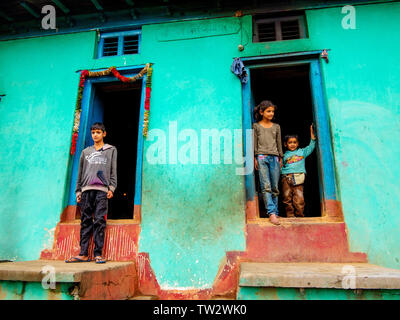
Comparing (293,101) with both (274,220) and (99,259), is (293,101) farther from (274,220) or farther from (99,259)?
(99,259)

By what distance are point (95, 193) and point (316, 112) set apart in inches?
130

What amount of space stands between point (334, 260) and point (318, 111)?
203 cm

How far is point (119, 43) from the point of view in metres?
4.66

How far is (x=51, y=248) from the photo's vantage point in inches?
151

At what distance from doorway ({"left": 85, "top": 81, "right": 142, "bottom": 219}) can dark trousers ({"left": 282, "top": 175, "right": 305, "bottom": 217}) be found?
9.42 feet

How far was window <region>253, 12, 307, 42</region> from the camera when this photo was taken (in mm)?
4285

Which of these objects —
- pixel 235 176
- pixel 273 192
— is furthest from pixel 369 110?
pixel 235 176

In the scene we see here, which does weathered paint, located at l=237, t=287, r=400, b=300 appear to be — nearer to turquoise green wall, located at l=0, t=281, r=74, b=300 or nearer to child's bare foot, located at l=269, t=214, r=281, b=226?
child's bare foot, located at l=269, t=214, r=281, b=226

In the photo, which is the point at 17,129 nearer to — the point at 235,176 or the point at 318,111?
the point at 235,176

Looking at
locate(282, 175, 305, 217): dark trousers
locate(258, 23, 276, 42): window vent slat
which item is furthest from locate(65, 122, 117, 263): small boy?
locate(258, 23, 276, 42): window vent slat

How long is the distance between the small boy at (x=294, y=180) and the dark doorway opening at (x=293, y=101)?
439 millimetres

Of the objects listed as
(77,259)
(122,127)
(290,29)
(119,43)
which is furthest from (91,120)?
(290,29)

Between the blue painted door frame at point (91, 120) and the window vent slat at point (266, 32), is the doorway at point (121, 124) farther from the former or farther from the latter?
the window vent slat at point (266, 32)

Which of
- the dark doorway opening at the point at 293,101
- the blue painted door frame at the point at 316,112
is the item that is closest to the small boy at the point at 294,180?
the blue painted door frame at the point at 316,112
